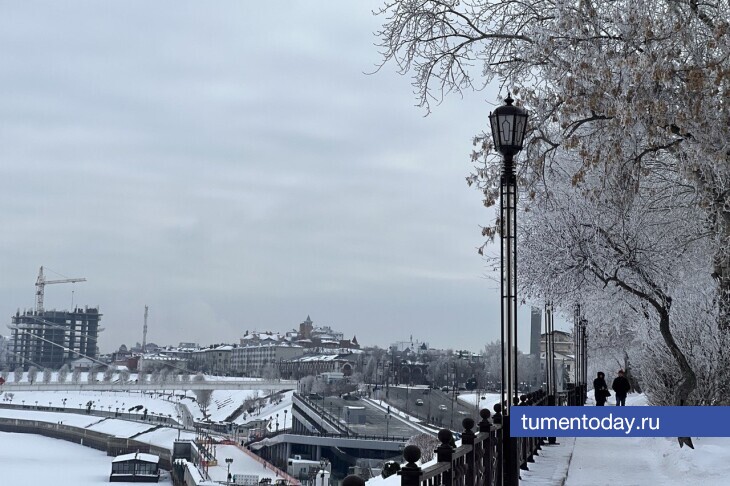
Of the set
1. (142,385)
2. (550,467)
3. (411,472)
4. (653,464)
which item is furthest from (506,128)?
(142,385)

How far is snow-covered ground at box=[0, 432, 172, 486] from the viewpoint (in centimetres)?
7847

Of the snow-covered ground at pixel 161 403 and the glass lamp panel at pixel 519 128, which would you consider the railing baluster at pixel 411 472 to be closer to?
the glass lamp panel at pixel 519 128

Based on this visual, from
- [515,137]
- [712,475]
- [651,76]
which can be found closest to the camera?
[515,137]

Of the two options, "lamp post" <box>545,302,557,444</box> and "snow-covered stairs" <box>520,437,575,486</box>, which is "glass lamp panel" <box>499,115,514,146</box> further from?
"lamp post" <box>545,302,557,444</box>

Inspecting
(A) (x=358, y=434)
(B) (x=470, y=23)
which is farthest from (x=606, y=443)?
(A) (x=358, y=434)

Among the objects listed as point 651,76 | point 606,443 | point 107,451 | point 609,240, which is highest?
point 651,76

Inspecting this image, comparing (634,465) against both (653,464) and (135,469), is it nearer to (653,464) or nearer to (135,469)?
(653,464)

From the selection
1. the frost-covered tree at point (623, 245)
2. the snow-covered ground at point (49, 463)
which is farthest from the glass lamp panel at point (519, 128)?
the snow-covered ground at point (49, 463)

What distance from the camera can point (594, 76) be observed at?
1103 cm

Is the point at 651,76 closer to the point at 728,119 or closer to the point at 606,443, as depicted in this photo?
the point at 728,119

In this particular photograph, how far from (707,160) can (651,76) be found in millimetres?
1726

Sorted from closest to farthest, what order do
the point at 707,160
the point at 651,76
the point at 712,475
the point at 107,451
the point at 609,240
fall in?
the point at 651,76 → the point at 707,160 → the point at 712,475 → the point at 609,240 → the point at 107,451

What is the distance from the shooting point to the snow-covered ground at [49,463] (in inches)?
3090

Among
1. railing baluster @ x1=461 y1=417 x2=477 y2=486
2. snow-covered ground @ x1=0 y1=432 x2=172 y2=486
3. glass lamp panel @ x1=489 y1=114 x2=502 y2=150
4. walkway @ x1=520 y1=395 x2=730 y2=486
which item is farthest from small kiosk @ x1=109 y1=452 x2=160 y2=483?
railing baluster @ x1=461 y1=417 x2=477 y2=486
